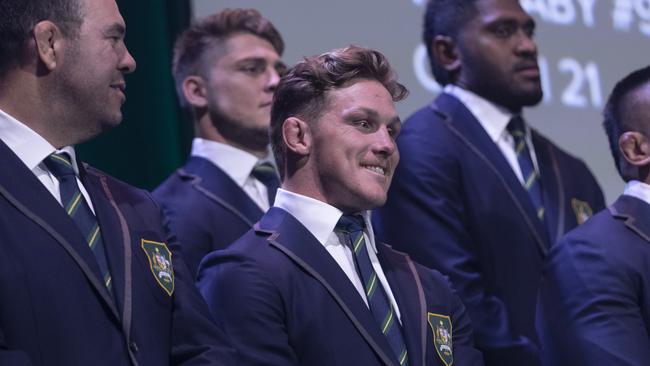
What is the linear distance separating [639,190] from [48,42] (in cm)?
162

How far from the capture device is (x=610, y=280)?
3.12 m

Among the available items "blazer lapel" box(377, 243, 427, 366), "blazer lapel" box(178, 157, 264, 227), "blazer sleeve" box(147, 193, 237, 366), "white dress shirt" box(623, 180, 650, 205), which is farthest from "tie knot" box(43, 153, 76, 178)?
"white dress shirt" box(623, 180, 650, 205)

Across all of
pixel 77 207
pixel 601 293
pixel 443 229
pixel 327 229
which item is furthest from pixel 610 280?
pixel 77 207

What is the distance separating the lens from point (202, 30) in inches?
162

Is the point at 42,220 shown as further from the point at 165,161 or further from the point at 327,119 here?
the point at 165,161

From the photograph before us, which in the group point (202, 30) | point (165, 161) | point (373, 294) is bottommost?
point (165, 161)

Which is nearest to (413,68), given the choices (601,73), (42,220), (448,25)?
(448,25)

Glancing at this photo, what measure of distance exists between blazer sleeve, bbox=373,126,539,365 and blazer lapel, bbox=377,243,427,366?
514mm

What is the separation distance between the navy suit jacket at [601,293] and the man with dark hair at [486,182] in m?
0.25

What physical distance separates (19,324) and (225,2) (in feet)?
7.55

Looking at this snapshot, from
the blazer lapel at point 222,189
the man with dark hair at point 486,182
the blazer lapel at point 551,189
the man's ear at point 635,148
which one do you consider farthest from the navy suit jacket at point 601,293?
the blazer lapel at point 222,189

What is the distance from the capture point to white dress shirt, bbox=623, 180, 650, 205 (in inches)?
131

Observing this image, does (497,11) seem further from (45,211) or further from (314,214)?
(45,211)

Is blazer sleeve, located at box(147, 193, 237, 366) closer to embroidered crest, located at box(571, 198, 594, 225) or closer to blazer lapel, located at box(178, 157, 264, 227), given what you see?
blazer lapel, located at box(178, 157, 264, 227)
